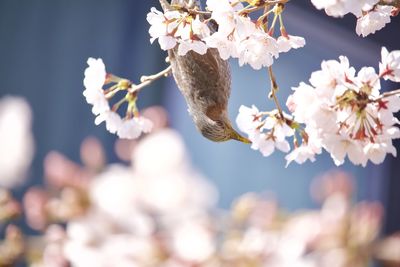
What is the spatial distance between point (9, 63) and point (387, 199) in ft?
4.79

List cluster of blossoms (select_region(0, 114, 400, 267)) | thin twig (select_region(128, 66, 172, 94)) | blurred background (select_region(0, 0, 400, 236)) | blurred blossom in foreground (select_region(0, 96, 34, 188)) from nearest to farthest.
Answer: thin twig (select_region(128, 66, 172, 94))
cluster of blossoms (select_region(0, 114, 400, 267))
blurred blossom in foreground (select_region(0, 96, 34, 188))
blurred background (select_region(0, 0, 400, 236))

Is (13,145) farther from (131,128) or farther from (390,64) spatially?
(390,64)

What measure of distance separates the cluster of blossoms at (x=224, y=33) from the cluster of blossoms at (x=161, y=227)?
78 cm

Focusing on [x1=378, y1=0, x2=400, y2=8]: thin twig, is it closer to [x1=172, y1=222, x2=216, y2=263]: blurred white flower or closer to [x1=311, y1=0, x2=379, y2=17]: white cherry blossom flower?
[x1=311, y1=0, x2=379, y2=17]: white cherry blossom flower

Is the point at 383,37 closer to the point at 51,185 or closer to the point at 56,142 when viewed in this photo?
the point at 51,185

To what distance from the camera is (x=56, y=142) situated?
2465 mm

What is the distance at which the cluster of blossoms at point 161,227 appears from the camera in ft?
4.28

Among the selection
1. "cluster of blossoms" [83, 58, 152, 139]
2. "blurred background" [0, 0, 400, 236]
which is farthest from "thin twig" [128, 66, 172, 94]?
"blurred background" [0, 0, 400, 236]

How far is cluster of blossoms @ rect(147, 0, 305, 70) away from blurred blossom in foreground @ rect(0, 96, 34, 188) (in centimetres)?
144

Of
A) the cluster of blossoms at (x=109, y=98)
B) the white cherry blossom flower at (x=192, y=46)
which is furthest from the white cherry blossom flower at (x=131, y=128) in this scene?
the white cherry blossom flower at (x=192, y=46)

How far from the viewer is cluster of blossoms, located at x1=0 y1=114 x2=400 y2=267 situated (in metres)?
1.30

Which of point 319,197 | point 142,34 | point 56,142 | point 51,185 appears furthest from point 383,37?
point 56,142

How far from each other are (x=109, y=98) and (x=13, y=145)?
1.41m

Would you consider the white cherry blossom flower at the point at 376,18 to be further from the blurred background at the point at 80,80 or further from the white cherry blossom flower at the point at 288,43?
the blurred background at the point at 80,80
